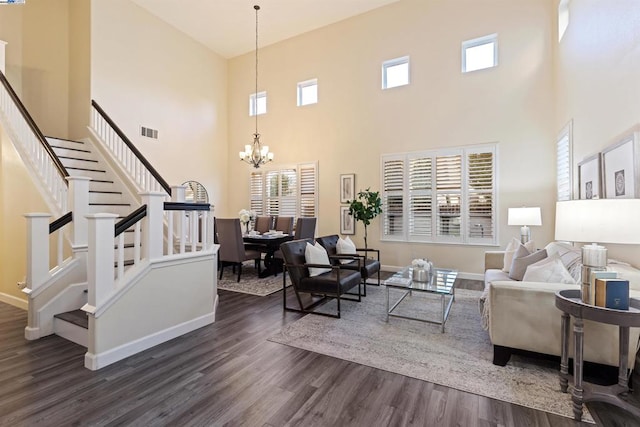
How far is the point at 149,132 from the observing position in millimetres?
Result: 6852

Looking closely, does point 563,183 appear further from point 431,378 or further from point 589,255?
point 431,378

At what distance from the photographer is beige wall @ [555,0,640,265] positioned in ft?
8.46

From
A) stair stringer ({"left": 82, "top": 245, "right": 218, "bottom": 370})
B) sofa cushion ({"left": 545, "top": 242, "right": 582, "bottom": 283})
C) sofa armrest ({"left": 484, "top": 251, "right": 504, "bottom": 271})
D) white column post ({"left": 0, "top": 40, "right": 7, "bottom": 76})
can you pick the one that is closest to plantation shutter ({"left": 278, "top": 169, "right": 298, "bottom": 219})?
stair stringer ({"left": 82, "top": 245, "right": 218, "bottom": 370})

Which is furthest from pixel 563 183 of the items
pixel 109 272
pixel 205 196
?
pixel 205 196

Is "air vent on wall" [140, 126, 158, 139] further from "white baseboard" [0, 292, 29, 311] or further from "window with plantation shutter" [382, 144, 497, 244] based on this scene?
"window with plantation shutter" [382, 144, 497, 244]

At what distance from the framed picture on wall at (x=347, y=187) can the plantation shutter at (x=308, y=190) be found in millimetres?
701

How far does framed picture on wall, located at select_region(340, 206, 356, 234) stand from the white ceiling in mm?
4379

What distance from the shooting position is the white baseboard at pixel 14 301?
393cm

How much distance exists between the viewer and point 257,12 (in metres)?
6.82

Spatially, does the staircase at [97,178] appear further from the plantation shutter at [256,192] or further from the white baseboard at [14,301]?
the plantation shutter at [256,192]

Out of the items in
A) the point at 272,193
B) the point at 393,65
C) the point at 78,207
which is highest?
the point at 393,65

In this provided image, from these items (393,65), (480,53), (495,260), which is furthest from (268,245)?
(480,53)

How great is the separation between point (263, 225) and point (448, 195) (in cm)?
413

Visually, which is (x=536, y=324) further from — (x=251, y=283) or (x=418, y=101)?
(x=418, y=101)
